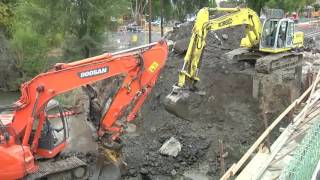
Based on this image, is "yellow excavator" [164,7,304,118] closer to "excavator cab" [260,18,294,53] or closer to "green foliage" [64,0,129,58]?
"excavator cab" [260,18,294,53]

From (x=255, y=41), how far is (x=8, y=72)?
1850 centimetres

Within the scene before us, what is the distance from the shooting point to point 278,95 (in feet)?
50.4

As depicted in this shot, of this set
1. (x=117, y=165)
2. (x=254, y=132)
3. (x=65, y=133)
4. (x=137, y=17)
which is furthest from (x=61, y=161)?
(x=137, y=17)

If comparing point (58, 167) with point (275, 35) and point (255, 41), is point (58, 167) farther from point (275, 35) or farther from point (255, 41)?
point (275, 35)

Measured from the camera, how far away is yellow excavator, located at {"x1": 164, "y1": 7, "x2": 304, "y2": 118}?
12633mm

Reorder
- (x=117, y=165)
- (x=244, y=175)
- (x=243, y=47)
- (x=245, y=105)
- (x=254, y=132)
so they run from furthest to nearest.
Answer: (x=243, y=47) < (x=245, y=105) < (x=254, y=132) < (x=117, y=165) < (x=244, y=175)

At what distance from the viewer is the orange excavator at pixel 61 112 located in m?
8.90

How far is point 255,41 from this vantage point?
54.5 ft

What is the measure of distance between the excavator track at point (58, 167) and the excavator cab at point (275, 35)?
343 inches

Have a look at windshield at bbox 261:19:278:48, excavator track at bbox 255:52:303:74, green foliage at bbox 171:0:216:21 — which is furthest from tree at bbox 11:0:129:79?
green foliage at bbox 171:0:216:21

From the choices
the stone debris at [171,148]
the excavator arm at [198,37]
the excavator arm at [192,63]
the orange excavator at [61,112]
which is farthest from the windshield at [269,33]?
the orange excavator at [61,112]

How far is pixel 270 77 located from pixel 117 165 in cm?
689

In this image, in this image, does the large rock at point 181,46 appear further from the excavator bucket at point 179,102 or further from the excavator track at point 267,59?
the excavator bucket at point 179,102

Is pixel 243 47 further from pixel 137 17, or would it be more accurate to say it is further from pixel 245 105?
pixel 137 17
